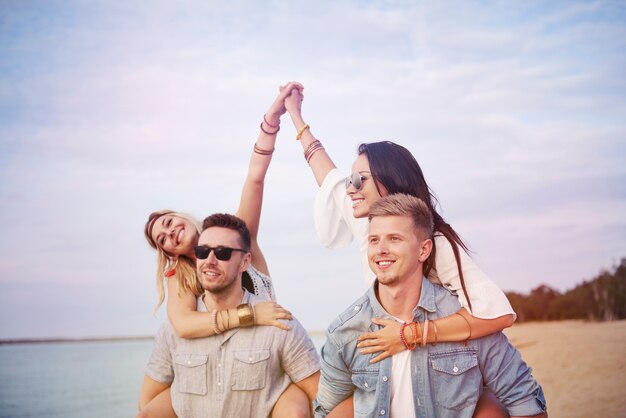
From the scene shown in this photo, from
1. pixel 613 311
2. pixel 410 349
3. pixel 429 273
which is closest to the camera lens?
pixel 410 349

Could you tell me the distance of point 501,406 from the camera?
324 centimetres

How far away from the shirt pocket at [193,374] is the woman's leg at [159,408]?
0.16m

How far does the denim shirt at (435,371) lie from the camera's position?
3.16 meters

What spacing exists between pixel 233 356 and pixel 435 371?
1368mm

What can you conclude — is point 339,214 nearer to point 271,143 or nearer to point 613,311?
point 271,143

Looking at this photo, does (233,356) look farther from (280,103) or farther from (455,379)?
(280,103)

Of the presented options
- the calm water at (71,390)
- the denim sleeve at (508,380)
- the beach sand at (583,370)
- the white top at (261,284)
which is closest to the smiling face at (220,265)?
the white top at (261,284)

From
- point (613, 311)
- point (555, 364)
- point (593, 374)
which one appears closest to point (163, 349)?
point (593, 374)

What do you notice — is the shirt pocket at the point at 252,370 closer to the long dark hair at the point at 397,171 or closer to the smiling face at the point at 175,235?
the smiling face at the point at 175,235

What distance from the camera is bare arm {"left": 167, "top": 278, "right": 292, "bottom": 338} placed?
3.94 m

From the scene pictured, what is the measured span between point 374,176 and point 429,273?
78cm

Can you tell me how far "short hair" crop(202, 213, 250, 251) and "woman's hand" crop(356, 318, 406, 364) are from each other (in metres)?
1.23

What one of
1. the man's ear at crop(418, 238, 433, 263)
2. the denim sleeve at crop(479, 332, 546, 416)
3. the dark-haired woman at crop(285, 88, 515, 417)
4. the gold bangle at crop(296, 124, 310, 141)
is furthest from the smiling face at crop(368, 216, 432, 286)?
the gold bangle at crop(296, 124, 310, 141)

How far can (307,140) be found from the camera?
16.7 feet
